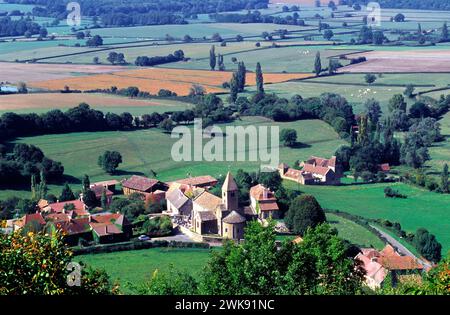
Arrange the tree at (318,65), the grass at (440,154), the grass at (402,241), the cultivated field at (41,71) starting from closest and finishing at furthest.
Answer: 1. the grass at (402,241)
2. the grass at (440,154)
3. the cultivated field at (41,71)
4. the tree at (318,65)

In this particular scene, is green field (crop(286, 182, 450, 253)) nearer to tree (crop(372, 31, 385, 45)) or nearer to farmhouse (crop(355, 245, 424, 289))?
farmhouse (crop(355, 245, 424, 289))

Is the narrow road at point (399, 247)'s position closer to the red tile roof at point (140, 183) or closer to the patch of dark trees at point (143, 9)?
the red tile roof at point (140, 183)

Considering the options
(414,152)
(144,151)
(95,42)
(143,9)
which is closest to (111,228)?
(144,151)

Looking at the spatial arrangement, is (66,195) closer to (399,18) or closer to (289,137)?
(289,137)

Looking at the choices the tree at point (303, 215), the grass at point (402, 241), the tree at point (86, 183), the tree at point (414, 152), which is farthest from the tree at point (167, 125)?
the grass at point (402, 241)

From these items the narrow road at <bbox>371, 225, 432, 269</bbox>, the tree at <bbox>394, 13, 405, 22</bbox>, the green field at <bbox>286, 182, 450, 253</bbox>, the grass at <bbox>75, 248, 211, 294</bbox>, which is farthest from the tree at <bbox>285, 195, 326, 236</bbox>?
the tree at <bbox>394, 13, 405, 22</bbox>

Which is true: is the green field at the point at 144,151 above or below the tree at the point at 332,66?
below
